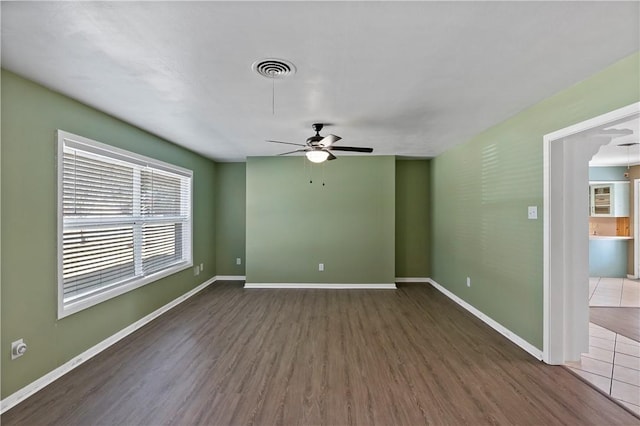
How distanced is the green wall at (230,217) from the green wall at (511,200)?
4.20 meters

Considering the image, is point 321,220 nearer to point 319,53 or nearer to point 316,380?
point 316,380

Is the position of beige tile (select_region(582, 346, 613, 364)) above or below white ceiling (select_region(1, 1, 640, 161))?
below

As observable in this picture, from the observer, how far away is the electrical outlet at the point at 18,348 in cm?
208

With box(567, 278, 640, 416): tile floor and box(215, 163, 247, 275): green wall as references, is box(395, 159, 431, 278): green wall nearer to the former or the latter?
box(567, 278, 640, 416): tile floor

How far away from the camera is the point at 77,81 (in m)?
2.27

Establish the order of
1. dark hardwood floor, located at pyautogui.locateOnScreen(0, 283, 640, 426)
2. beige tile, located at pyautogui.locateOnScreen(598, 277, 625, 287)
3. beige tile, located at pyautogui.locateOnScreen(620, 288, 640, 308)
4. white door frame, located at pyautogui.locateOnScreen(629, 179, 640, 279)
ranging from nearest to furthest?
dark hardwood floor, located at pyautogui.locateOnScreen(0, 283, 640, 426) → beige tile, located at pyautogui.locateOnScreen(620, 288, 640, 308) → beige tile, located at pyautogui.locateOnScreen(598, 277, 625, 287) → white door frame, located at pyautogui.locateOnScreen(629, 179, 640, 279)

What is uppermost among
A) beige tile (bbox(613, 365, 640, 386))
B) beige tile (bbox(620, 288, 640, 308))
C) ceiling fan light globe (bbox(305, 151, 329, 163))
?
ceiling fan light globe (bbox(305, 151, 329, 163))

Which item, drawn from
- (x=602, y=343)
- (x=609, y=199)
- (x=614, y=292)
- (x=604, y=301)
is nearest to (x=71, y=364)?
(x=602, y=343)

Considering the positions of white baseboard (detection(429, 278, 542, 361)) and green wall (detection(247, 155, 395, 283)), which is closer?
white baseboard (detection(429, 278, 542, 361))

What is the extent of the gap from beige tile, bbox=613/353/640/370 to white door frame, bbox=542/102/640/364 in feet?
1.02

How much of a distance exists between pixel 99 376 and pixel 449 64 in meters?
3.92

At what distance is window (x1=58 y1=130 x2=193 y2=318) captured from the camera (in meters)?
2.58

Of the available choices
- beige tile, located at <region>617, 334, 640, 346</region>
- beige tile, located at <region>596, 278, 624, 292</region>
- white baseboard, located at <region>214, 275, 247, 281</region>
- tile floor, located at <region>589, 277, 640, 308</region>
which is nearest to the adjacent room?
tile floor, located at <region>589, 277, 640, 308</region>

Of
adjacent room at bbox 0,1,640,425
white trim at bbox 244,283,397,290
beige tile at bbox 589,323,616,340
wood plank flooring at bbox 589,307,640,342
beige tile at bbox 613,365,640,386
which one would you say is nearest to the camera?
adjacent room at bbox 0,1,640,425
